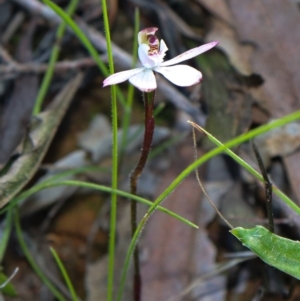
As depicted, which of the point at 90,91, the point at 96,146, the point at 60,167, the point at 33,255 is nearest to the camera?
the point at 33,255

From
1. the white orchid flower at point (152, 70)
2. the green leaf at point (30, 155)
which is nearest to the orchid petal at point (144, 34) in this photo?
the white orchid flower at point (152, 70)

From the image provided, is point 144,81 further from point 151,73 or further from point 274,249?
point 274,249

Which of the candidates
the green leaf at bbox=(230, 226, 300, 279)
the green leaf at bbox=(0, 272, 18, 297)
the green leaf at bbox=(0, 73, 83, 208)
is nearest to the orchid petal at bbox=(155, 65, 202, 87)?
the green leaf at bbox=(230, 226, 300, 279)

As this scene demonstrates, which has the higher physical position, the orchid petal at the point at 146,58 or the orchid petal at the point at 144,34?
the orchid petal at the point at 144,34

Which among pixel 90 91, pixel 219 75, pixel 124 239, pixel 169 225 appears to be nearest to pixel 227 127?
pixel 219 75

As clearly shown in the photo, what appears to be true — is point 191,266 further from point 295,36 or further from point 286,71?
point 295,36

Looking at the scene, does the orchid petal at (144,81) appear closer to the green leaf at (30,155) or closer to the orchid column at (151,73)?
the orchid column at (151,73)

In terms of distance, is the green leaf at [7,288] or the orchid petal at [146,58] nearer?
the orchid petal at [146,58]

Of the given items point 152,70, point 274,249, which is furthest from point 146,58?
point 274,249
